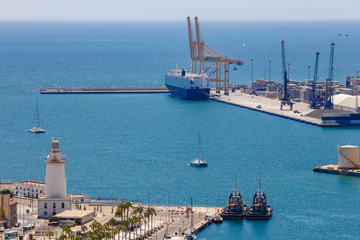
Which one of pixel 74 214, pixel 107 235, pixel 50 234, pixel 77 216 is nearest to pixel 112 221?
pixel 77 216

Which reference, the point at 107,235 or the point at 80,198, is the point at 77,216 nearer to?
the point at 107,235

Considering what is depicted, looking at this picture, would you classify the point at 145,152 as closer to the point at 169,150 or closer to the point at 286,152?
the point at 169,150

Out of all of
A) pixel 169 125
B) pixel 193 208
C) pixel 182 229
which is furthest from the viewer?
pixel 169 125

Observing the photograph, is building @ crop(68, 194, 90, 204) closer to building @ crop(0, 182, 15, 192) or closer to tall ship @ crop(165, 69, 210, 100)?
building @ crop(0, 182, 15, 192)

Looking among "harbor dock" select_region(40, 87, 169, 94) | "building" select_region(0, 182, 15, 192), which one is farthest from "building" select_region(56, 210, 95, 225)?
"harbor dock" select_region(40, 87, 169, 94)

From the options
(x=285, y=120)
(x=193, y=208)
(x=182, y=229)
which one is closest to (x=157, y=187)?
(x=193, y=208)

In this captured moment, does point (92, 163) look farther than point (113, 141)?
No
